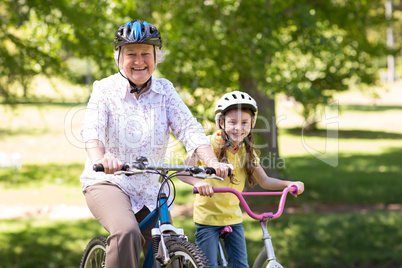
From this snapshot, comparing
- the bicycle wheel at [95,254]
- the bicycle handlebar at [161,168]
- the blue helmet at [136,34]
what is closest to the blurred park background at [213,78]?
the bicycle wheel at [95,254]

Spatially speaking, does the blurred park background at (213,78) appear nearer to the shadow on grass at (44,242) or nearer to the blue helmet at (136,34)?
the shadow on grass at (44,242)

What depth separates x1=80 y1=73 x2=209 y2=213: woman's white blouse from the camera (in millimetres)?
3121

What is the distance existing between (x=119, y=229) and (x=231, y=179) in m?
1.07

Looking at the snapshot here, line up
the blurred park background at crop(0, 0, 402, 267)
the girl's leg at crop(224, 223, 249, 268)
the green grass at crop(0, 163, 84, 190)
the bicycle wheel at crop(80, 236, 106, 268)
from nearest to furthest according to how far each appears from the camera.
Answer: the bicycle wheel at crop(80, 236, 106, 268) < the girl's leg at crop(224, 223, 249, 268) < the blurred park background at crop(0, 0, 402, 267) < the green grass at crop(0, 163, 84, 190)

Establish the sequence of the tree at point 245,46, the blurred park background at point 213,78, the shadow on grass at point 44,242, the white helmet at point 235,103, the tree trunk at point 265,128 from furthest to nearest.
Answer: the tree trunk at point 265,128
the tree at point 245,46
the blurred park background at point 213,78
the shadow on grass at point 44,242
the white helmet at point 235,103

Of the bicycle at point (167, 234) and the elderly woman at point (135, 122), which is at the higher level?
the elderly woman at point (135, 122)

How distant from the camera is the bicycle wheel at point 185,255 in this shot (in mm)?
2604

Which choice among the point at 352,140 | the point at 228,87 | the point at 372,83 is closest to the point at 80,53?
the point at 228,87

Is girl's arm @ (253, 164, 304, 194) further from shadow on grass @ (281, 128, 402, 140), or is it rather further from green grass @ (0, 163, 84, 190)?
shadow on grass @ (281, 128, 402, 140)

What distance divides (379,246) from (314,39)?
133 inches

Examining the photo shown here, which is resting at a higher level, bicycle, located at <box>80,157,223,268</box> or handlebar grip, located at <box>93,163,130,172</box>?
handlebar grip, located at <box>93,163,130,172</box>

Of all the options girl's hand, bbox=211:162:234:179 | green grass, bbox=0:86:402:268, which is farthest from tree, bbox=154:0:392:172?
girl's hand, bbox=211:162:234:179

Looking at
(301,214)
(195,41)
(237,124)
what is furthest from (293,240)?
(237,124)

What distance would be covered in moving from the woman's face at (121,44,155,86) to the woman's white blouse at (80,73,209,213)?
0.22 feet
